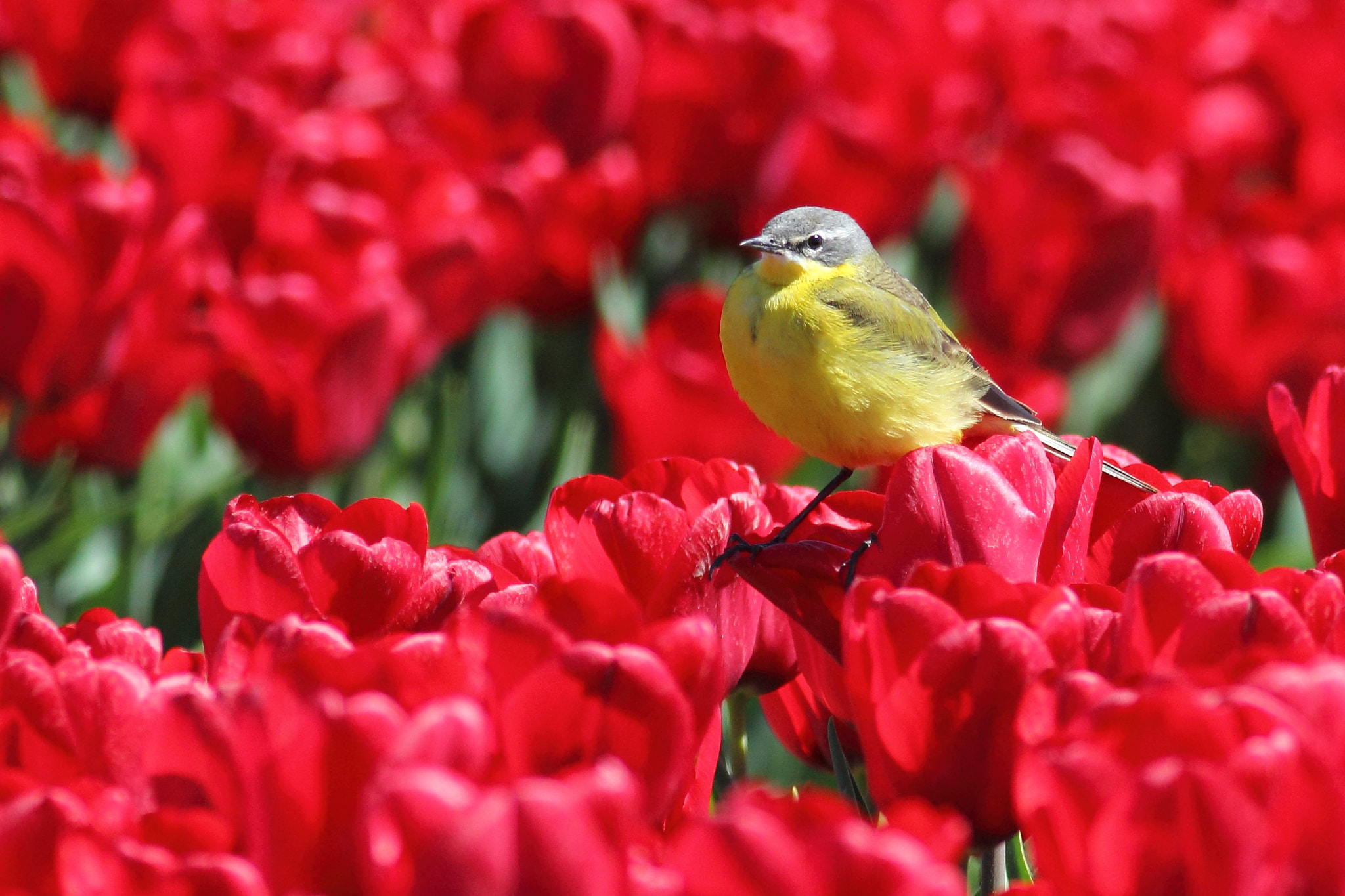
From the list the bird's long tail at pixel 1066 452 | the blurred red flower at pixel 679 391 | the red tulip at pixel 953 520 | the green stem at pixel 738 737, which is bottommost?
the blurred red flower at pixel 679 391

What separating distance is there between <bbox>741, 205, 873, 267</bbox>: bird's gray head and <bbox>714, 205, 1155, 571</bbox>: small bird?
0.06 m

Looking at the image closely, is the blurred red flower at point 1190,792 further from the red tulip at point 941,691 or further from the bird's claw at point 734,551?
the bird's claw at point 734,551

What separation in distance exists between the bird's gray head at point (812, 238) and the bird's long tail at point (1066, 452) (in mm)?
301

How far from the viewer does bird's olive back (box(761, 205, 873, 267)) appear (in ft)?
5.59

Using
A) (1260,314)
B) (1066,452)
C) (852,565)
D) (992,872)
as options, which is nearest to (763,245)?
(1066,452)

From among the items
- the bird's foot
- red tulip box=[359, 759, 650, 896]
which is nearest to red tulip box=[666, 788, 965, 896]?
red tulip box=[359, 759, 650, 896]

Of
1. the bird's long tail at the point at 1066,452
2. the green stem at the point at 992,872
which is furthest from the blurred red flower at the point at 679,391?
the green stem at the point at 992,872

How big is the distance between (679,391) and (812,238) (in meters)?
0.23

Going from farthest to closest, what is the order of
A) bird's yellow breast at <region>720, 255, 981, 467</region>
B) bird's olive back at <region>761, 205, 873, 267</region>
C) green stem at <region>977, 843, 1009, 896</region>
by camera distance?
1. bird's olive back at <region>761, 205, 873, 267</region>
2. bird's yellow breast at <region>720, 255, 981, 467</region>
3. green stem at <region>977, 843, 1009, 896</region>

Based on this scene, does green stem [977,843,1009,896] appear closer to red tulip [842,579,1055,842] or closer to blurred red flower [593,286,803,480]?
red tulip [842,579,1055,842]

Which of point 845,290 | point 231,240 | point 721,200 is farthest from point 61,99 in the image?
point 845,290

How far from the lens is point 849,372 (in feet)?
4.68

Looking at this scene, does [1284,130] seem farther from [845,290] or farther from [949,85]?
[845,290]

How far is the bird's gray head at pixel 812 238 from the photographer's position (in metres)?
1.69
